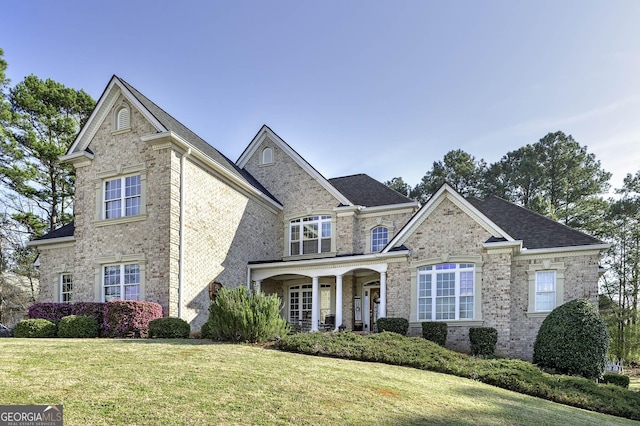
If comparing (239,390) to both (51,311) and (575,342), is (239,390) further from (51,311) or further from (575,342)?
(51,311)

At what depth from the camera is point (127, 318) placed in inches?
603

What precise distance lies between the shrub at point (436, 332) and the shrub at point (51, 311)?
12.2 m

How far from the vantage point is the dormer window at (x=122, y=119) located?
18641 mm

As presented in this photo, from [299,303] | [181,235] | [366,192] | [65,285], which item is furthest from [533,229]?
[65,285]

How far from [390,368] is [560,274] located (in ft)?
31.6

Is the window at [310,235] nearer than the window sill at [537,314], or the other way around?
the window sill at [537,314]

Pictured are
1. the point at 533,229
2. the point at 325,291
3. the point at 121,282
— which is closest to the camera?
the point at 121,282

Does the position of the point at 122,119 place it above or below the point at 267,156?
above

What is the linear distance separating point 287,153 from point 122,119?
8360 millimetres

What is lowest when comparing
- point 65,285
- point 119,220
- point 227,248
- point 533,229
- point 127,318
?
point 127,318

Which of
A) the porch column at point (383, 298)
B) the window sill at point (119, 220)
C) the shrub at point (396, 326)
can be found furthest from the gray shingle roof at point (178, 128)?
the shrub at point (396, 326)

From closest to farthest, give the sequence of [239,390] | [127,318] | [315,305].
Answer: [239,390]
[127,318]
[315,305]

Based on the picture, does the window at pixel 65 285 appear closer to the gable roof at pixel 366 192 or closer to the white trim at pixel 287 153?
the white trim at pixel 287 153

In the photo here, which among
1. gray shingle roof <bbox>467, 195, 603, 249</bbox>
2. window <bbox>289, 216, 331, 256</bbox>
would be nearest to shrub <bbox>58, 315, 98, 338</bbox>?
window <bbox>289, 216, 331, 256</bbox>
